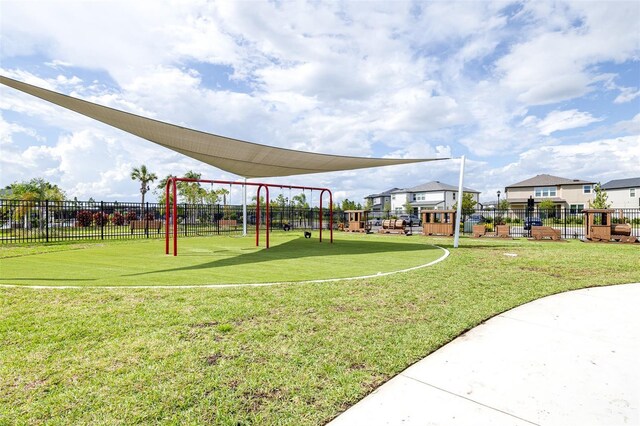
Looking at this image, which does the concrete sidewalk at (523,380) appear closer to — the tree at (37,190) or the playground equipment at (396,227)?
the playground equipment at (396,227)

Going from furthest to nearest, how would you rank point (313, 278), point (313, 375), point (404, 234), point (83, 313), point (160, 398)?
1. point (404, 234)
2. point (313, 278)
3. point (83, 313)
4. point (313, 375)
5. point (160, 398)

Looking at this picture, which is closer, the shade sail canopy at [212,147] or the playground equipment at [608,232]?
the shade sail canopy at [212,147]

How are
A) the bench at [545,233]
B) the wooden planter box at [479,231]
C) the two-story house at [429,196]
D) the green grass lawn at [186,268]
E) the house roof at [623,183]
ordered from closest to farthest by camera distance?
the green grass lawn at [186,268]
the bench at [545,233]
the wooden planter box at [479,231]
the house roof at [623,183]
the two-story house at [429,196]

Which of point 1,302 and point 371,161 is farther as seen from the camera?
point 371,161

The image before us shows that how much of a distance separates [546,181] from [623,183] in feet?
42.6

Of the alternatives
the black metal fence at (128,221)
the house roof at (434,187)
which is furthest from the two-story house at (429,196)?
the black metal fence at (128,221)

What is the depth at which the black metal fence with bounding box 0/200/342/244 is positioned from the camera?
1513 centimetres

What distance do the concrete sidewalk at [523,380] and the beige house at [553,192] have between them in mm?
47729

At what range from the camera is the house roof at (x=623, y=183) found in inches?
1838

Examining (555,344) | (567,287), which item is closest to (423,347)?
(555,344)

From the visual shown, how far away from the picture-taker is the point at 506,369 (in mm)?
2613

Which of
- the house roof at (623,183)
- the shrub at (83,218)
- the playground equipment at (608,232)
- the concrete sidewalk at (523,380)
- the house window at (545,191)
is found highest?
the house roof at (623,183)

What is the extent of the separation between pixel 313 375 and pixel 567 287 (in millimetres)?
5113

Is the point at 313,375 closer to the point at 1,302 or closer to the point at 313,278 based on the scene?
the point at 313,278
